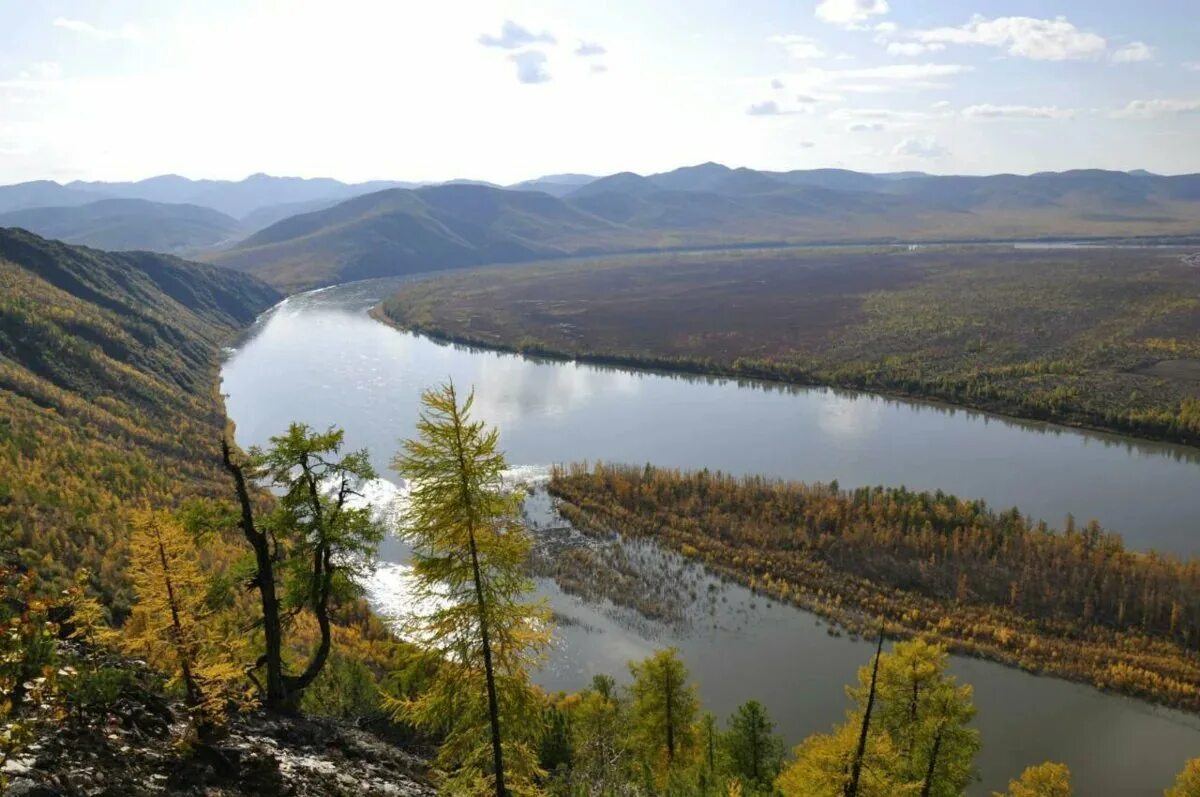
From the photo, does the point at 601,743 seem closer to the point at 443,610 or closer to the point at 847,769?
the point at 847,769

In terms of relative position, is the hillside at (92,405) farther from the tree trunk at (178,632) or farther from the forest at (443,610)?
the tree trunk at (178,632)

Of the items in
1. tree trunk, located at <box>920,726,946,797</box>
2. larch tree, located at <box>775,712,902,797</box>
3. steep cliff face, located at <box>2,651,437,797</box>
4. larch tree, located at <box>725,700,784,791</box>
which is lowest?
larch tree, located at <box>725,700,784,791</box>

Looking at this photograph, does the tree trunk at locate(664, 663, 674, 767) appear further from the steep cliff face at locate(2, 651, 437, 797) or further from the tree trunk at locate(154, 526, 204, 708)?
the tree trunk at locate(154, 526, 204, 708)

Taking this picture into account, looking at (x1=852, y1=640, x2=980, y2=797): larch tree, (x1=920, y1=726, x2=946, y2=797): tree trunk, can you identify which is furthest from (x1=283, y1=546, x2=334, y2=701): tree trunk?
(x1=920, y1=726, x2=946, y2=797): tree trunk

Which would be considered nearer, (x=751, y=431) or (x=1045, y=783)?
(x=1045, y=783)

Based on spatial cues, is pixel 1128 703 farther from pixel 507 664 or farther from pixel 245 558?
pixel 245 558

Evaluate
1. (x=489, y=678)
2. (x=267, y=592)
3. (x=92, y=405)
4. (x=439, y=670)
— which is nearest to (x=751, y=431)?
(x=267, y=592)

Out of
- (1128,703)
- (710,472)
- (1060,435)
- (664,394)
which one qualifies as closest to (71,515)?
(710,472)

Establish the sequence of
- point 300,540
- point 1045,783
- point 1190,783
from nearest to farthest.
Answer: point 300,540 → point 1190,783 → point 1045,783
